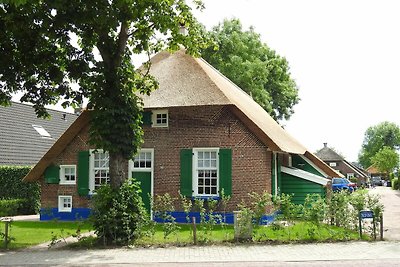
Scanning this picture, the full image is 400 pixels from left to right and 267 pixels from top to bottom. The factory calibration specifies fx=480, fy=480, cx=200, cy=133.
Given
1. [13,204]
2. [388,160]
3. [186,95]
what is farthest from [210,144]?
[388,160]

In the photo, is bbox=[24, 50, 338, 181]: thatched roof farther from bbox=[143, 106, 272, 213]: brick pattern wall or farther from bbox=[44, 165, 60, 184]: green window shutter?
bbox=[143, 106, 272, 213]: brick pattern wall

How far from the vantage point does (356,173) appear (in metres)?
82.0

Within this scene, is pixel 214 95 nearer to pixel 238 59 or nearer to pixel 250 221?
pixel 250 221

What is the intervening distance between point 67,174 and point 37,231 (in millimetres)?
4013

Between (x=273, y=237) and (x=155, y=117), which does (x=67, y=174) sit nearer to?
(x=155, y=117)

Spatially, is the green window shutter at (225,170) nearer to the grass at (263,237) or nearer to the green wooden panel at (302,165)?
the grass at (263,237)

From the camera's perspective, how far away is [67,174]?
19672 mm

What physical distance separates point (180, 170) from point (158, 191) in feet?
3.92

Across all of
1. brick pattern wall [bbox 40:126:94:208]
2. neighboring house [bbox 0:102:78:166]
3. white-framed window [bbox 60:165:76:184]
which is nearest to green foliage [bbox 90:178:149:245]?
brick pattern wall [bbox 40:126:94:208]

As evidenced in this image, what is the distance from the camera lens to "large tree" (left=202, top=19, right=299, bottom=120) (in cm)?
3431

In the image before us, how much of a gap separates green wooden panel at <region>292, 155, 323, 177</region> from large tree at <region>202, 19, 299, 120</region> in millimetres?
8877

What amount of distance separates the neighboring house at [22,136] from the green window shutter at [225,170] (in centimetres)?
1076

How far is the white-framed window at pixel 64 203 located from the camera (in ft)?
64.0

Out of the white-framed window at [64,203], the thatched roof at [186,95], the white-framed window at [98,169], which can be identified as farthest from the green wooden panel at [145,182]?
the white-framed window at [64,203]
